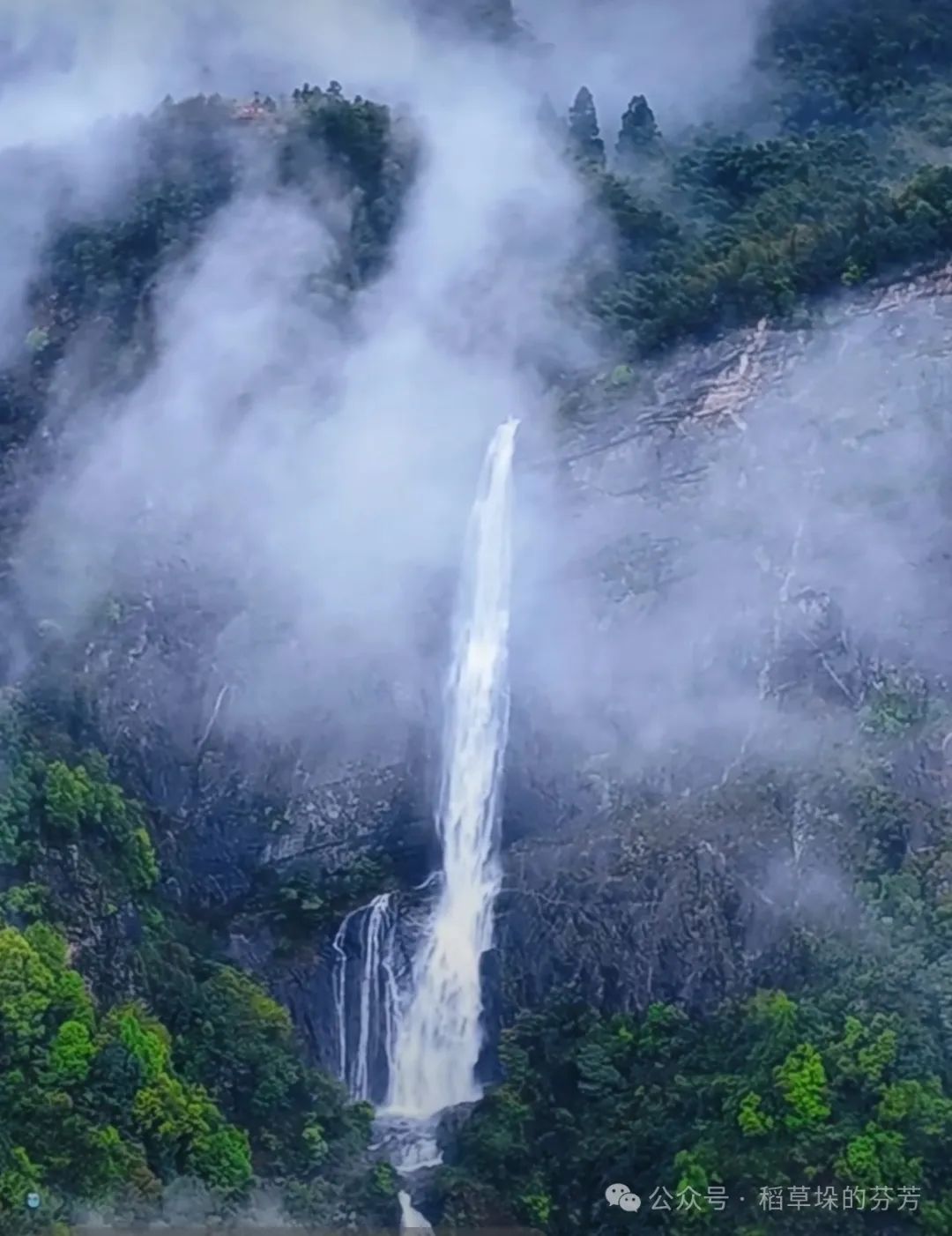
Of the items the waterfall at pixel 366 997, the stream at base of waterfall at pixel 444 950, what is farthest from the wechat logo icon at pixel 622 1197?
the waterfall at pixel 366 997

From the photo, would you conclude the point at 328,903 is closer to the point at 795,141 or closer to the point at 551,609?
the point at 551,609

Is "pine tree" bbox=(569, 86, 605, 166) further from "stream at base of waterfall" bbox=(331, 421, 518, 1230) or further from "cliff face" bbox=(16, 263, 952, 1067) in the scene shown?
"stream at base of waterfall" bbox=(331, 421, 518, 1230)

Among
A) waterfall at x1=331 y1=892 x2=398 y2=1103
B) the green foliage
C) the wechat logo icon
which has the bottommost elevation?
the wechat logo icon

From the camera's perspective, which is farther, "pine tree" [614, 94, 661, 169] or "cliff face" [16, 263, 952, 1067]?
"pine tree" [614, 94, 661, 169]

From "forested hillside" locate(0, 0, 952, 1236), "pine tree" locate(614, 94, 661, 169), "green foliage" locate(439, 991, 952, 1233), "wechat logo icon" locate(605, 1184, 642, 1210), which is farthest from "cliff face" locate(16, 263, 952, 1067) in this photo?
"pine tree" locate(614, 94, 661, 169)

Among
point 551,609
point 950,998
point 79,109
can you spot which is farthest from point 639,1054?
point 79,109
